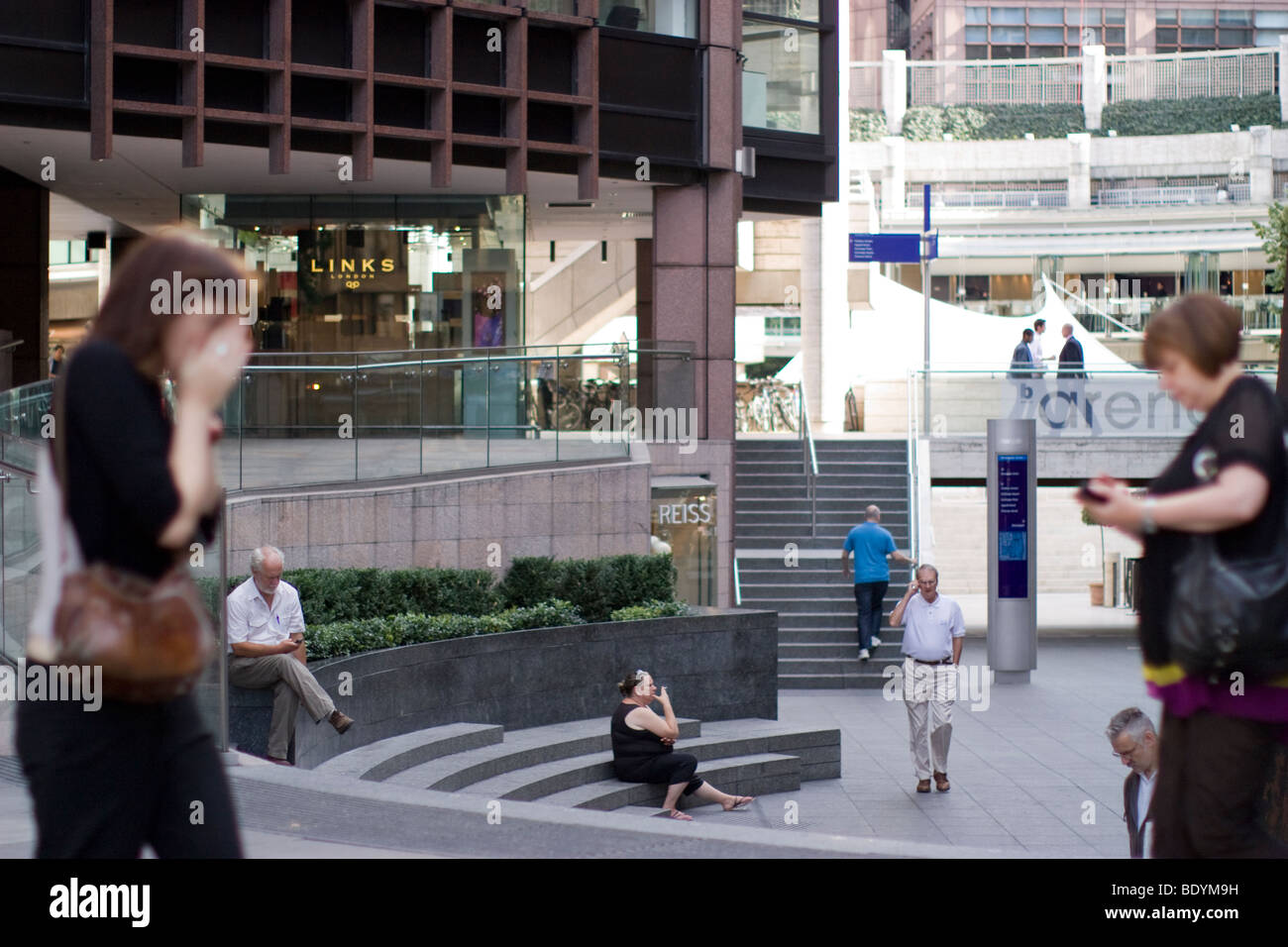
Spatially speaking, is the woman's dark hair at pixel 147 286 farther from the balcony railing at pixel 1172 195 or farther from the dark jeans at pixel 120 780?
the balcony railing at pixel 1172 195

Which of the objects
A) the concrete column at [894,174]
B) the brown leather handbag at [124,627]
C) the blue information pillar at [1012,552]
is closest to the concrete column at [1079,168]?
the concrete column at [894,174]

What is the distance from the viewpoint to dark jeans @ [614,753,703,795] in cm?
1245

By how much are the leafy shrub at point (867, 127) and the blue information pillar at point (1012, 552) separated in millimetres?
51392

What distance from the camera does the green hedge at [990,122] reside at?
71.4 m

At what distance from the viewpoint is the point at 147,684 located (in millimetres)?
3168

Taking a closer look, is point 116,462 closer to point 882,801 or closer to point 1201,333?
point 1201,333

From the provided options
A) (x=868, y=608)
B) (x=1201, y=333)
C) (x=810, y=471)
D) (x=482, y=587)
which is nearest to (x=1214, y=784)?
(x=1201, y=333)

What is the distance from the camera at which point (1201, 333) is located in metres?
3.74

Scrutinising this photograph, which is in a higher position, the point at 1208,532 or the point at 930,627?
the point at 1208,532

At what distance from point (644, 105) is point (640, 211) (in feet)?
11.7

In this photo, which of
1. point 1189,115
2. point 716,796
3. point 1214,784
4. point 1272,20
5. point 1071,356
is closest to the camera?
point 1214,784

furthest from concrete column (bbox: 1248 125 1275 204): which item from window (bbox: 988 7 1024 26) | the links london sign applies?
the links london sign

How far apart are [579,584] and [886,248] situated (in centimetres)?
1481
